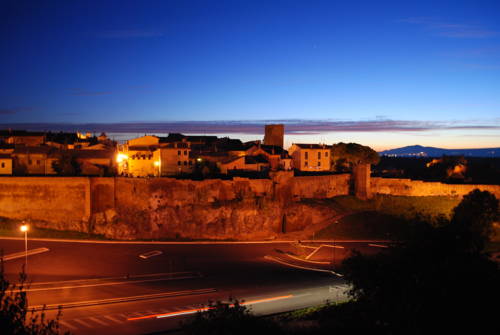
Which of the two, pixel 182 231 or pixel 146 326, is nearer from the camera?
pixel 146 326

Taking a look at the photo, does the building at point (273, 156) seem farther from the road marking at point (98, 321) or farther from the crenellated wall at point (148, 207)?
the road marking at point (98, 321)

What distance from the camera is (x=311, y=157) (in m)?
56.7

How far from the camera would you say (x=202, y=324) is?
1305 cm

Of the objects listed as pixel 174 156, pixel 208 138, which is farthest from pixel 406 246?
pixel 208 138

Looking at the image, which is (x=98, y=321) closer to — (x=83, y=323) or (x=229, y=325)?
(x=83, y=323)

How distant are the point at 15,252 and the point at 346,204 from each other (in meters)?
31.3

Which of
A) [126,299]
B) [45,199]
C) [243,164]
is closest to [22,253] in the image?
[45,199]

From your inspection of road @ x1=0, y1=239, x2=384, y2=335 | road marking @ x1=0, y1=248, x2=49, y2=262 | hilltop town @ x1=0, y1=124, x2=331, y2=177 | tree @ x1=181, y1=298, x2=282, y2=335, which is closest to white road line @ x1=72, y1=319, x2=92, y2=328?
road @ x1=0, y1=239, x2=384, y2=335

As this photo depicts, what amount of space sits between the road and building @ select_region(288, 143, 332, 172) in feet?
69.9

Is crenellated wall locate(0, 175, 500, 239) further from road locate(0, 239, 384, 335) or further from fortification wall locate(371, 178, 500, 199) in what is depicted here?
fortification wall locate(371, 178, 500, 199)

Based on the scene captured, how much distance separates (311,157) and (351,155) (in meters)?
6.19

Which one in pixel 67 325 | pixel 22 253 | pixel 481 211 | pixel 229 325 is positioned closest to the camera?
pixel 229 325

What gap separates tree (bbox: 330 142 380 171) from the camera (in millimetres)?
58312

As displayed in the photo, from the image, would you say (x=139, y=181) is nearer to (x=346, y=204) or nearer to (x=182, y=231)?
(x=182, y=231)
